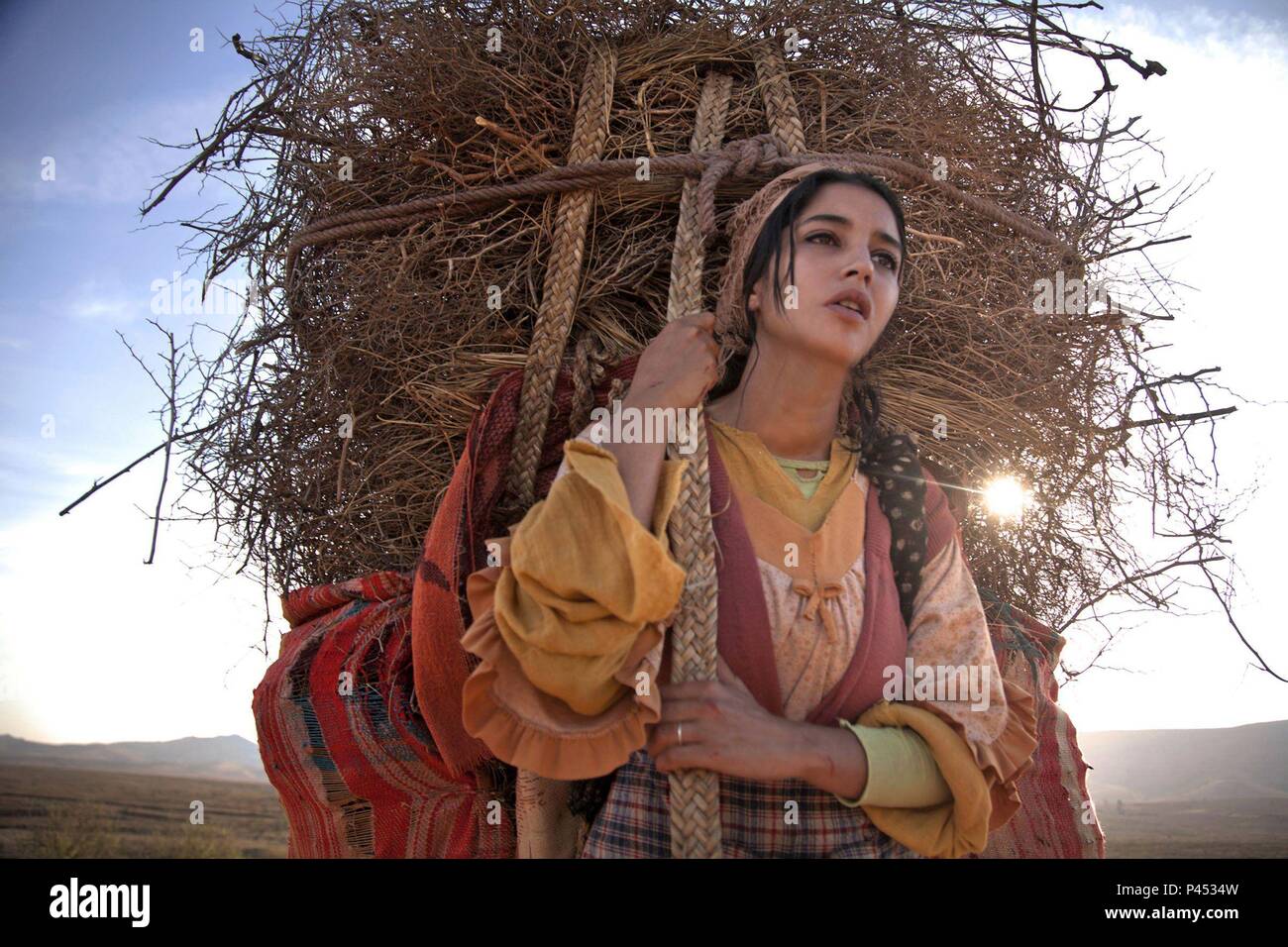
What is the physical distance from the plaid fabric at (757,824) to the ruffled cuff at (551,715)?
0.70ft

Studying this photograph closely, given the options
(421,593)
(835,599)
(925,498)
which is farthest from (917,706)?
(421,593)

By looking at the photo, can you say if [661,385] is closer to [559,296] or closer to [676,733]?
[559,296]

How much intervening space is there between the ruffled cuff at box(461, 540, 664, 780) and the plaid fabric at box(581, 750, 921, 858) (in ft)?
0.70

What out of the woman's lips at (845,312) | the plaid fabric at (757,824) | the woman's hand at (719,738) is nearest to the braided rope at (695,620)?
the woman's hand at (719,738)

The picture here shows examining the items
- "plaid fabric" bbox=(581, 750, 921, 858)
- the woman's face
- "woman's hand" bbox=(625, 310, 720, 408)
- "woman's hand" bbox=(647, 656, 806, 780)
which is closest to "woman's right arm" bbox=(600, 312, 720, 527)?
"woman's hand" bbox=(625, 310, 720, 408)

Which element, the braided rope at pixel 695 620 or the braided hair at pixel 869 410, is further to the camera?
the braided hair at pixel 869 410

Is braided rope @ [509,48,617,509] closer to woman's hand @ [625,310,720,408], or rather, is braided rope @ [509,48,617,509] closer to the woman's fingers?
woman's hand @ [625,310,720,408]

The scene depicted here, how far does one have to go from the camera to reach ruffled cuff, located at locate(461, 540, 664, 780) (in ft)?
5.22

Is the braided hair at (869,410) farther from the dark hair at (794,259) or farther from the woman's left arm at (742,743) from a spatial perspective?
the woman's left arm at (742,743)

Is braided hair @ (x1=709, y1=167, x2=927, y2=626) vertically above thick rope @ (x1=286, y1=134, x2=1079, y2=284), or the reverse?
thick rope @ (x1=286, y1=134, x2=1079, y2=284)

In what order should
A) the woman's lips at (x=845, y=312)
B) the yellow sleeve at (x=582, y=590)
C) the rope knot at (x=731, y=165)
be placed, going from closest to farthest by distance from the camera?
the yellow sleeve at (x=582, y=590) < the woman's lips at (x=845, y=312) < the rope knot at (x=731, y=165)

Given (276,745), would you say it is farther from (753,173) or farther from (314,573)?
(753,173)

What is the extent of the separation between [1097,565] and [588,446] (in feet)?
5.08

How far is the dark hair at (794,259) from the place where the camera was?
1.91m
